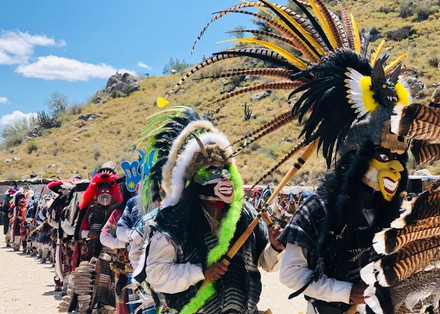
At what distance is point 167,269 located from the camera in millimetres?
4422

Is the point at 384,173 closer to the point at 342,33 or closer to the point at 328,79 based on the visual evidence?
the point at 328,79

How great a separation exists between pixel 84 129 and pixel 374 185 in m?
67.0

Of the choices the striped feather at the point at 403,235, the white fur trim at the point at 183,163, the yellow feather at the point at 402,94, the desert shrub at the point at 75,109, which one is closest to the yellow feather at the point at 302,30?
the yellow feather at the point at 402,94

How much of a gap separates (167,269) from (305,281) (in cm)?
118

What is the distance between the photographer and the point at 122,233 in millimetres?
7355

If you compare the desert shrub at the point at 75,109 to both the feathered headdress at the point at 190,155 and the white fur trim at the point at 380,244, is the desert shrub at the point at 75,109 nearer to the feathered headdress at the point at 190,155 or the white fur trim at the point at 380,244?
the feathered headdress at the point at 190,155

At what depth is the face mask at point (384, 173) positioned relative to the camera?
3.59 metres

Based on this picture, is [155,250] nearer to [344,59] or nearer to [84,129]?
[344,59]

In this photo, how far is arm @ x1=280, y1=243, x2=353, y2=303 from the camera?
11.5 ft

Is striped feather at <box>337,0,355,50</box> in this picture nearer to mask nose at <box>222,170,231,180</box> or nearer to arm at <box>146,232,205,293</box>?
mask nose at <box>222,170,231,180</box>

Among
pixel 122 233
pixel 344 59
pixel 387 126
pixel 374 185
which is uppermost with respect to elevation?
pixel 344 59

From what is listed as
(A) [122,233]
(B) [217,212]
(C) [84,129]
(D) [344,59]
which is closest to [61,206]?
(A) [122,233]

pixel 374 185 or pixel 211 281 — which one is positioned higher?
pixel 374 185

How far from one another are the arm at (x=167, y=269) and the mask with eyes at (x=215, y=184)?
0.47 m
